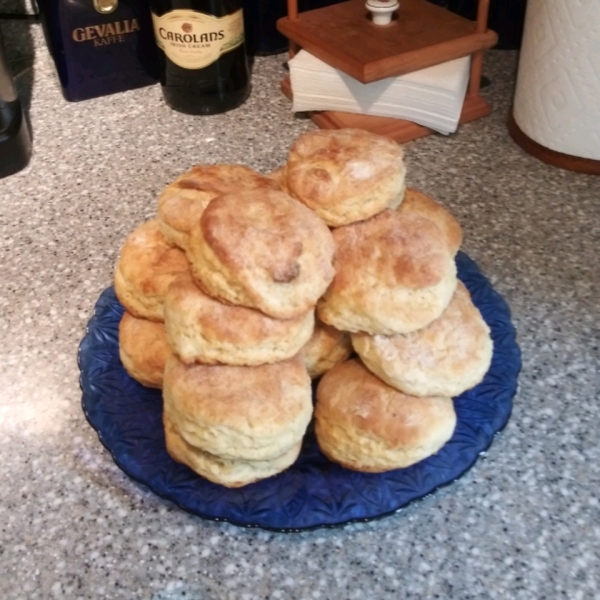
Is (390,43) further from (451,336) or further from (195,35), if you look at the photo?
(451,336)

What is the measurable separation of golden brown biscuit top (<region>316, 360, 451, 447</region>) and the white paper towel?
50cm

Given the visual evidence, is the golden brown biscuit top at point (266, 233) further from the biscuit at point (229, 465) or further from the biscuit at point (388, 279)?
the biscuit at point (229, 465)

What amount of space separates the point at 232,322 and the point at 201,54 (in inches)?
24.5

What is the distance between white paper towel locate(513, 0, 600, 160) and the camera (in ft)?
2.58

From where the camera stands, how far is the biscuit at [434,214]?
589mm

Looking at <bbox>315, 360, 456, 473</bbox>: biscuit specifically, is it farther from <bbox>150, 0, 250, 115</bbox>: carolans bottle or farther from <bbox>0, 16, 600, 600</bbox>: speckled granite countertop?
<bbox>150, 0, 250, 115</bbox>: carolans bottle

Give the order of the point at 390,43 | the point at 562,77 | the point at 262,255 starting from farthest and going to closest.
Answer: the point at 390,43 → the point at 562,77 → the point at 262,255

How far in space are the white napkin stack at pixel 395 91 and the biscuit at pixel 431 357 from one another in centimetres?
52

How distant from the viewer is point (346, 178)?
0.51 metres

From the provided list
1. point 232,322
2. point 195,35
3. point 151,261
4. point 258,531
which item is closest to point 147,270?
point 151,261

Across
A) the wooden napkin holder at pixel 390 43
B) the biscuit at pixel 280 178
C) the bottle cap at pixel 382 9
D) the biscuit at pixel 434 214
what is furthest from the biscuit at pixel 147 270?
the bottle cap at pixel 382 9

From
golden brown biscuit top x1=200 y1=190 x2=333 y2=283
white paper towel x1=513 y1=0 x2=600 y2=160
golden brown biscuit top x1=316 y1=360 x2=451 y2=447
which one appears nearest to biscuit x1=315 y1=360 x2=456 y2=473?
golden brown biscuit top x1=316 y1=360 x2=451 y2=447

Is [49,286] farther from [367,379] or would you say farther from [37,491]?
[367,379]

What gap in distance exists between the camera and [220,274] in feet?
1.56
